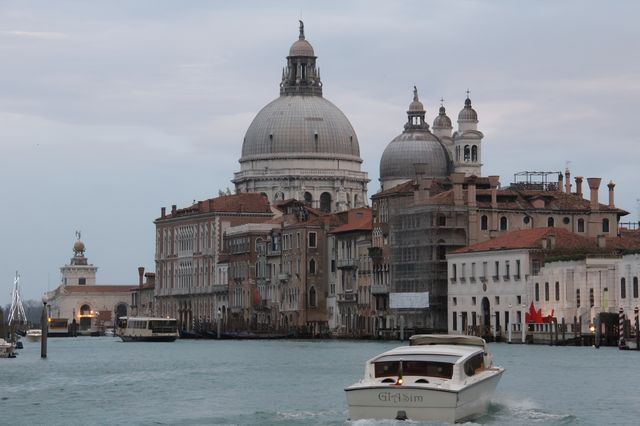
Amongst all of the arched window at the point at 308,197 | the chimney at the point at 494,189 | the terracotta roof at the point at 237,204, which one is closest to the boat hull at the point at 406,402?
the chimney at the point at 494,189

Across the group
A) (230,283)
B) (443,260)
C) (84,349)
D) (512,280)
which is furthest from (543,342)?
(230,283)

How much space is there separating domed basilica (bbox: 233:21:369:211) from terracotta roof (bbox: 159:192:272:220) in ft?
14.0

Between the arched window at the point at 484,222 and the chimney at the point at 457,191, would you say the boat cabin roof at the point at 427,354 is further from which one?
the arched window at the point at 484,222

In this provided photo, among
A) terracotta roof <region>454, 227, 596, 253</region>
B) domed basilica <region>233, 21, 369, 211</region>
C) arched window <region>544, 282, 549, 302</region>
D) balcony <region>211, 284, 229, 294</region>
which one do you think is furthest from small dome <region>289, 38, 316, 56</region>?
arched window <region>544, 282, 549, 302</region>

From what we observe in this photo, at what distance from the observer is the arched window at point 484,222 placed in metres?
108

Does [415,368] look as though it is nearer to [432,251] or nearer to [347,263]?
[432,251]

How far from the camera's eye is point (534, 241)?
320 ft

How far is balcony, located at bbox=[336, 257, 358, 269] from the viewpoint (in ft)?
396

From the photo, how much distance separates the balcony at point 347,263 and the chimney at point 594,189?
645 inches

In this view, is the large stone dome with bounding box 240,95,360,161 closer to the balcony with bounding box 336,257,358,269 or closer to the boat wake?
the balcony with bounding box 336,257,358,269

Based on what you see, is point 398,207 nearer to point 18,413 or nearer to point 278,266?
point 278,266

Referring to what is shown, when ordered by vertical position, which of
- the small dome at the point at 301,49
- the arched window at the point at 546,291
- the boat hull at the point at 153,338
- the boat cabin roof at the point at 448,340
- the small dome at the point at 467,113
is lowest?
the boat cabin roof at the point at 448,340

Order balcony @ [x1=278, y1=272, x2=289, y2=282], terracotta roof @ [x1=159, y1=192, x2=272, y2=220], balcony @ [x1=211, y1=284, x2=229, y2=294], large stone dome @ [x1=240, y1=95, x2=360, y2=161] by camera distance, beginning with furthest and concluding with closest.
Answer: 1. large stone dome @ [x1=240, y1=95, x2=360, y2=161]
2. terracotta roof @ [x1=159, y1=192, x2=272, y2=220]
3. balcony @ [x1=211, y1=284, x2=229, y2=294]
4. balcony @ [x1=278, y1=272, x2=289, y2=282]

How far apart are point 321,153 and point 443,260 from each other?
4855cm
